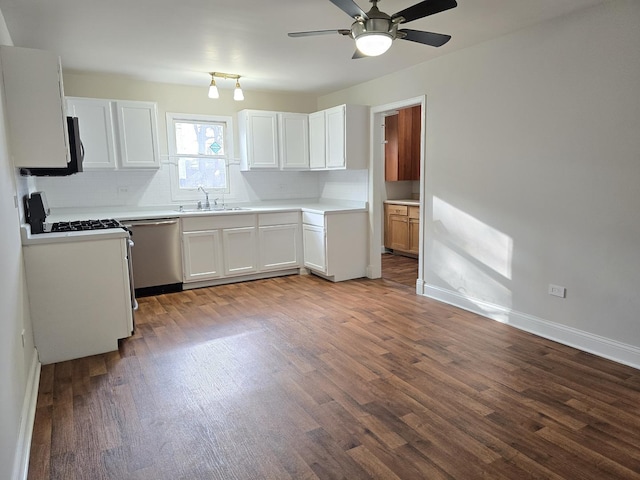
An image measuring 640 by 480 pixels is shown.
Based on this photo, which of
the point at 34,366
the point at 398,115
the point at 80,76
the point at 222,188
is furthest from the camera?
the point at 398,115

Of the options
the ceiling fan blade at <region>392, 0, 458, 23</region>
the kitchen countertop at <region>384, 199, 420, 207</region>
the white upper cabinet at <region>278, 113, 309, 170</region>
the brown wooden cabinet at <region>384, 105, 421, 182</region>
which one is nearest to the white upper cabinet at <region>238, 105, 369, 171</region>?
the white upper cabinet at <region>278, 113, 309, 170</region>

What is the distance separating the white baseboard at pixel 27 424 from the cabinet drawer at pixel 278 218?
2.86 m

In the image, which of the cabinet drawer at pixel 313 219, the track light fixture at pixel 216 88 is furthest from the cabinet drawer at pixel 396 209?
the track light fixture at pixel 216 88

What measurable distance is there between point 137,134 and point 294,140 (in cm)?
199

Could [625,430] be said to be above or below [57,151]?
below

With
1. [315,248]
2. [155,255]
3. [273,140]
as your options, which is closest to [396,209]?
[315,248]

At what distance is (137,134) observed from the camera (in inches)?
187

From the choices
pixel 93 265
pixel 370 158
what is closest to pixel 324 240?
pixel 370 158

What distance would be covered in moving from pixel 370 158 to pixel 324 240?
3.87ft

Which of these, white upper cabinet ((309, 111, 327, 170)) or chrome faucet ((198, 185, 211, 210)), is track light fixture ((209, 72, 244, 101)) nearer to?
white upper cabinet ((309, 111, 327, 170))

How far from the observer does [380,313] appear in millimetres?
4016

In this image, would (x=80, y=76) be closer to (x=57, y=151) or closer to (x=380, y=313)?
(x=57, y=151)

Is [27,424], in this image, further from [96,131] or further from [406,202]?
[406,202]

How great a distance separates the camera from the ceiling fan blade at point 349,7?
2237 millimetres
